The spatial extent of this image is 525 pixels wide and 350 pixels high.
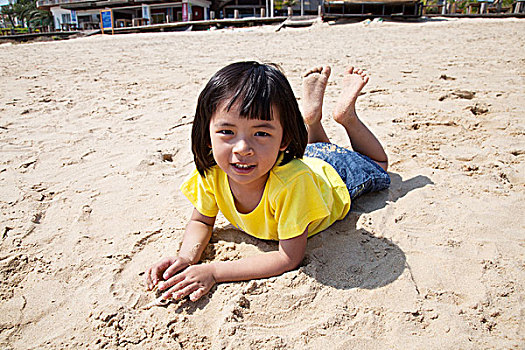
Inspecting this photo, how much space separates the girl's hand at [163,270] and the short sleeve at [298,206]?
0.44 m

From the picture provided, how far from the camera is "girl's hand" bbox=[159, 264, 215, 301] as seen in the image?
143cm

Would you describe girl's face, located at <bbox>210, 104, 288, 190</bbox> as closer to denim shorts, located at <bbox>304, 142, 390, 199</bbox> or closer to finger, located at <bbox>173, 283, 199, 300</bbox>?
finger, located at <bbox>173, 283, 199, 300</bbox>

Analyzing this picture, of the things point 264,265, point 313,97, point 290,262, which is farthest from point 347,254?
point 313,97

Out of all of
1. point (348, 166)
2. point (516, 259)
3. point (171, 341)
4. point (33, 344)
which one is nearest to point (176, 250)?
point (171, 341)

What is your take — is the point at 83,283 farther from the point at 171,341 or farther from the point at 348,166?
the point at 348,166

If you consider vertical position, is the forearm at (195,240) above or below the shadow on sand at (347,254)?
above

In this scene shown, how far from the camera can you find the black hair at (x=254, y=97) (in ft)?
4.36

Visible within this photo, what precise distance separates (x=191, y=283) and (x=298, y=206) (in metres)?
0.52

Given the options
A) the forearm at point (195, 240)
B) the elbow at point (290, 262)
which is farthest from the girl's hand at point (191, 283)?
the elbow at point (290, 262)

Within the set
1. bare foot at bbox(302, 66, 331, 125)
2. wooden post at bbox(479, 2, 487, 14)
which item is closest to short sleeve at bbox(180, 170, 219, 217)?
bare foot at bbox(302, 66, 331, 125)

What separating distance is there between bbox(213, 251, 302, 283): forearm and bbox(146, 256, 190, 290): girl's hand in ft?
0.50

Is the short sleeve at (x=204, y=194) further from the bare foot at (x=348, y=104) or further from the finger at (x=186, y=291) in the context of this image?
the bare foot at (x=348, y=104)

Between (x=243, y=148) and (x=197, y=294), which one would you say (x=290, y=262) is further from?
(x=243, y=148)

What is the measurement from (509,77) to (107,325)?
4.78m
